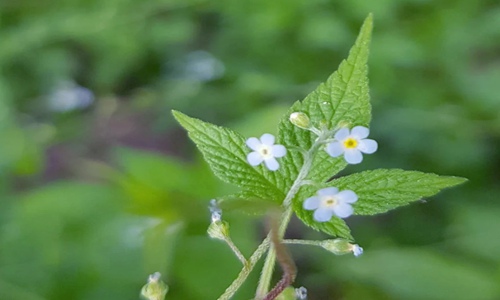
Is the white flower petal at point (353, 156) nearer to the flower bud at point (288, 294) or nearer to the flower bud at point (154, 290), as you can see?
the flower bud at point (288, 294)

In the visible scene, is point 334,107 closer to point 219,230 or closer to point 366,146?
point 366,146

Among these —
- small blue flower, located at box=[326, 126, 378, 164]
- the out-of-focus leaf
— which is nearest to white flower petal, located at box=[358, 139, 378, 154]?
small blue flower, located at box=[326, 126, 378, 164]

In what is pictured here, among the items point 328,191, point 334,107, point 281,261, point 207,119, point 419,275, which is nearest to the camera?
point 281,261

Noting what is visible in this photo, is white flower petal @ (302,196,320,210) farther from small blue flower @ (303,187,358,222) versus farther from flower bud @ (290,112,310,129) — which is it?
flower bud @ (290,112,310,129)

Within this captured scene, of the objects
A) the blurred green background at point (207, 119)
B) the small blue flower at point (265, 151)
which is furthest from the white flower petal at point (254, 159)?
the blurred green background at point (207, 119)

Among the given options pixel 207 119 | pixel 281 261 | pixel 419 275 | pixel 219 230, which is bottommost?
pixel 281 261

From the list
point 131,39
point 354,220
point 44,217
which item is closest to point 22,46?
point 131,39

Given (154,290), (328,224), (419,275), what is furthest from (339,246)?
(419,275)

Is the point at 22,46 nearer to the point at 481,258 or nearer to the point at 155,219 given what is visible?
the point at 155,219
